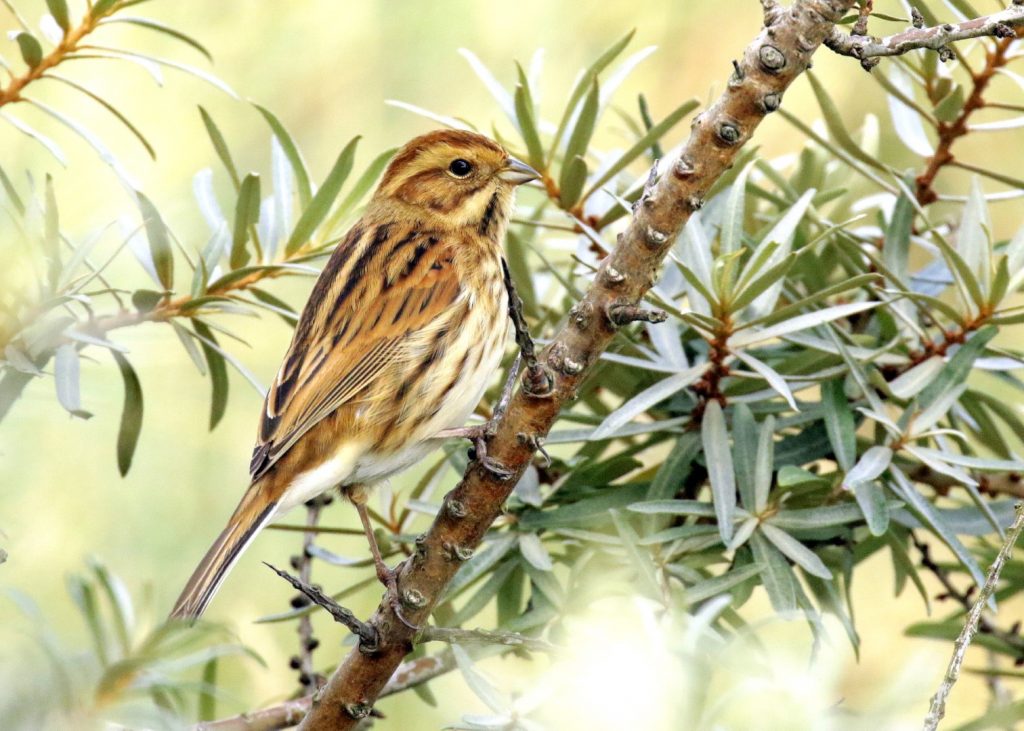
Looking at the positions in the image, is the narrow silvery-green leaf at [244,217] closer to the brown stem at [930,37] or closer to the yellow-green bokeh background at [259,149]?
the yellow-green bokeh background at [259,149]

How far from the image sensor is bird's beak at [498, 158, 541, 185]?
236 centimetres

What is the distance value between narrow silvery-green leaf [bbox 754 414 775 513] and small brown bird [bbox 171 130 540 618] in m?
0.52

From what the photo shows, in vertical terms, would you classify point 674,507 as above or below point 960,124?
below

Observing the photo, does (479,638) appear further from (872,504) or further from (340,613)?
Answer: (872,504)

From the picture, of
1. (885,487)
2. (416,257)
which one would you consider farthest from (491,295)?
(885,487)

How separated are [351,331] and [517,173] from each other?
0.44m

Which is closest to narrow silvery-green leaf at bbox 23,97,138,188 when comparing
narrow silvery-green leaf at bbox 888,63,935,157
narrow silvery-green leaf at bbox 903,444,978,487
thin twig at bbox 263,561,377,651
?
thin twig at bbox 263,561,377,651

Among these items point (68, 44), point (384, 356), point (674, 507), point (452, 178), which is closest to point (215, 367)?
point (384, 356)

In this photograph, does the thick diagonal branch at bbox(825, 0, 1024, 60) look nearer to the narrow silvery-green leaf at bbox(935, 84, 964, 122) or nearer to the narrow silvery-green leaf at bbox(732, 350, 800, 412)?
the narrow silvery-green leaf at bbox(732, 350, 800, 412)

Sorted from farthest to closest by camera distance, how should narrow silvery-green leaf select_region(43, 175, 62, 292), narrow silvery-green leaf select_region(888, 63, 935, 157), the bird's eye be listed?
the bird's eye < narrow silvery-green leaf select_region(888, 63, 935, 157) < narrow silvery-green leaf select_region(43, 175, 62, 292)

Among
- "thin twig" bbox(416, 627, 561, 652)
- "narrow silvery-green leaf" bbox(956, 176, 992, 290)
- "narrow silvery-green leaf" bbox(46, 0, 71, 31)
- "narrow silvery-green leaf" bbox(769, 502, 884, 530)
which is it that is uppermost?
"narrow silvery-green leaf" bbox(46, 0, 71, 31)

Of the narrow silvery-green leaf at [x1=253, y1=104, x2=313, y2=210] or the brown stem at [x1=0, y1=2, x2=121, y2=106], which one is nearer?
the brown stem at [x1=0, y1=2, x2=121, y2=106]

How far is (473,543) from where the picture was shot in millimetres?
1587

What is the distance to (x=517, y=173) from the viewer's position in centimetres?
245
